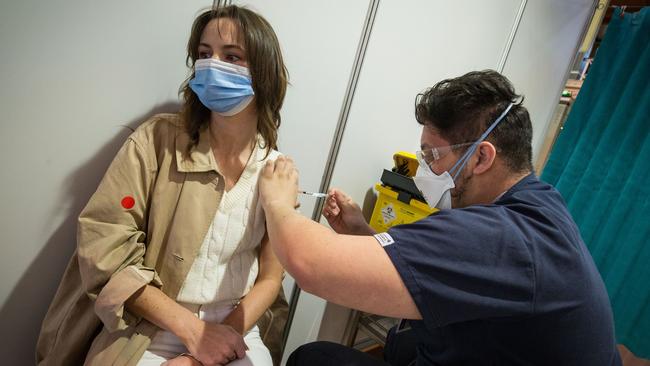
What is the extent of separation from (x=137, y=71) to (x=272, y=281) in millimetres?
765

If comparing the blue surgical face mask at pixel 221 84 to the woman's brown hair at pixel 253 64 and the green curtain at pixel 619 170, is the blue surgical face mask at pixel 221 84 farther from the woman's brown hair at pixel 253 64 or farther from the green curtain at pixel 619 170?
the green curtain at pixel 619 170

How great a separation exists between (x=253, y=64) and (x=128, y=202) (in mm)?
499

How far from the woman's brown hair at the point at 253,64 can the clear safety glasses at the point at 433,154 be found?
0.49 meters

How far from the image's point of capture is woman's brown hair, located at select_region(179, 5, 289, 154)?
0.92 metres

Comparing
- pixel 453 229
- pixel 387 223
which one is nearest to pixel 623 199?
pixel 387 223

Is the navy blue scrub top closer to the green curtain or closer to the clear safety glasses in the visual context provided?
the clear safety glasses

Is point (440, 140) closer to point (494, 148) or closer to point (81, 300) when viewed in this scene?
point (494, 148)

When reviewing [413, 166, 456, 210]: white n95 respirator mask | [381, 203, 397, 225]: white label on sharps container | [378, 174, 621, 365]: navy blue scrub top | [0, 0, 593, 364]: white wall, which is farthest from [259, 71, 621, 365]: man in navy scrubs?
[381, 203, 397, 225]: white label on sharps container

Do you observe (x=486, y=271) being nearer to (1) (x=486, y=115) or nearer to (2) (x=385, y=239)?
(2) (x=385, y=239)

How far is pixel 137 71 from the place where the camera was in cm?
95

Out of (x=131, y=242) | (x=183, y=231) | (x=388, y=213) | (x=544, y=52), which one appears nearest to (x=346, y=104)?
(x=388, y=213)

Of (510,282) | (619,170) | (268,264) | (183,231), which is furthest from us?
(619,170)

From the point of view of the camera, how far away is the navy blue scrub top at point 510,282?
649 millimetres

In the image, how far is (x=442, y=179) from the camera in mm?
985
